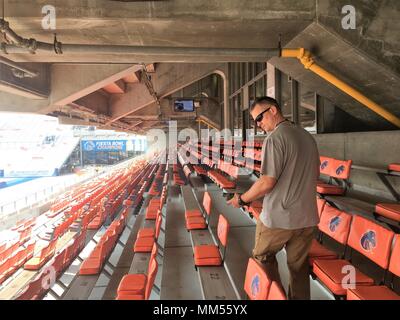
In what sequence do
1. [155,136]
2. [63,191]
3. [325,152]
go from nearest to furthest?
[325,152], [63,191], [155,136]

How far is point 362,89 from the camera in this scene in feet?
11.3

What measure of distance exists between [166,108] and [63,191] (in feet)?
40.1

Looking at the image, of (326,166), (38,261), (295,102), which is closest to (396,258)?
(326,166)

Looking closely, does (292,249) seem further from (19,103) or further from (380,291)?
(19,103)

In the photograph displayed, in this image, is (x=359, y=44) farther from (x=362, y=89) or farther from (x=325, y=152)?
(x=325, y=152)

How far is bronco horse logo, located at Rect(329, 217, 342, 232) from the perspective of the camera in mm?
2604

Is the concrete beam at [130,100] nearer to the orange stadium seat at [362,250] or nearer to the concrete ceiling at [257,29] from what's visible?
A: the concrete ceiling at [257,29]

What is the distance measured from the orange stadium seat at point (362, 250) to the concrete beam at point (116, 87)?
9.31 m

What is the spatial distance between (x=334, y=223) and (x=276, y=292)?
1.36m

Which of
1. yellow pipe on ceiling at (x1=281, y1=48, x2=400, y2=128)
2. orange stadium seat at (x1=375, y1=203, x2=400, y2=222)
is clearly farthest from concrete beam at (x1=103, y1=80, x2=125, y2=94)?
orange stadium seat at (x1=375, y1=203, x2=400, y2=222)

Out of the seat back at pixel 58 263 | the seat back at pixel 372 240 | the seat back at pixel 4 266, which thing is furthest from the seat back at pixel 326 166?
the seat back at pixel 4 266

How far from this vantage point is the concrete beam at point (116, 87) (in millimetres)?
10219

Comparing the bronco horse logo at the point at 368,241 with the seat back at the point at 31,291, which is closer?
the bronco horse logo at the point at 368,241
